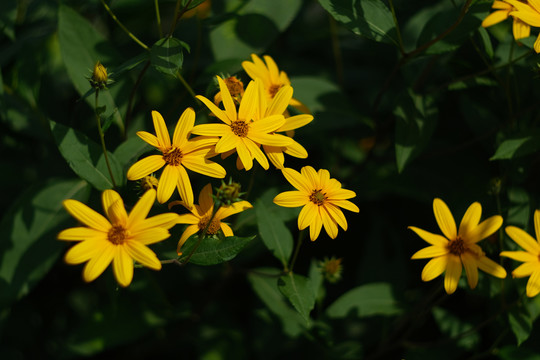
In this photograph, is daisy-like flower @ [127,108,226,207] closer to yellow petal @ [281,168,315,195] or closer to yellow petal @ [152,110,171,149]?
yellow petal @ [152,110,171,149]

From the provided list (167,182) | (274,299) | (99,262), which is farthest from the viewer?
(274,299)

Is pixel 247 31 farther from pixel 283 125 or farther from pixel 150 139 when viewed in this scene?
pixel 150 139

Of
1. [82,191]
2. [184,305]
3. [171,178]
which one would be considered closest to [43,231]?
[82,191]

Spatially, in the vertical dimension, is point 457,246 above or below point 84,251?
below

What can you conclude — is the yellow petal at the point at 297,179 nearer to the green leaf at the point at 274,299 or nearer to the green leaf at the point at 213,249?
the green leaf at the point at 213,249

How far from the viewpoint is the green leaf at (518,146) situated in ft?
5.49

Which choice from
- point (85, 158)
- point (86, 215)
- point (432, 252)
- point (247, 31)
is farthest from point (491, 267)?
point (247, 31)

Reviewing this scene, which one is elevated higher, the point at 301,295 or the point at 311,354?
the point at 301,295

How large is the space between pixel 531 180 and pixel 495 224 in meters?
1.02

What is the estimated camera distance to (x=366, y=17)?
1.72 meters

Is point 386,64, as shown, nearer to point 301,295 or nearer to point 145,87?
point 145,87

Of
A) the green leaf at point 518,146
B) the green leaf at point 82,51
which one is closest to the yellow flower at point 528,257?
the green leaf at point 518,146

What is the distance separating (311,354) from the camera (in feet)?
7.23

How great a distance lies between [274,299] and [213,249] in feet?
2.52
